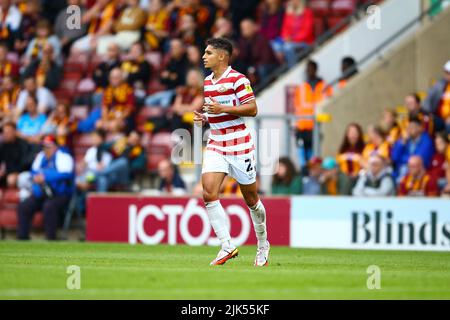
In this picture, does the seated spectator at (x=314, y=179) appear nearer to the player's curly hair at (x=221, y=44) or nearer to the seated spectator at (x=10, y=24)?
the player's curly hair at (x=221, y=44)

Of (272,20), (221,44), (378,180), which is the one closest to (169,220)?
(378,180)

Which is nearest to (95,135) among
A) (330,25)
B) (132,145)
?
(132,145)

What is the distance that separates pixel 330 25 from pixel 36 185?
711cm

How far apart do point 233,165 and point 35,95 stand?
39.7ft

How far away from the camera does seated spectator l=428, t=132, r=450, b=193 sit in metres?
19.6

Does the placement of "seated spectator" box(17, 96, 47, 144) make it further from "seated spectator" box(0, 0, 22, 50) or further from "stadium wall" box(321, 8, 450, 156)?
"stadium wall" box(321, 8, 450, 156)

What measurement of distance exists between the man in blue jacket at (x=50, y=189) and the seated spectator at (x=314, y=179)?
4.33 m

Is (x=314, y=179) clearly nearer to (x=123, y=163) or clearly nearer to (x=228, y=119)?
(x=123, y=163)

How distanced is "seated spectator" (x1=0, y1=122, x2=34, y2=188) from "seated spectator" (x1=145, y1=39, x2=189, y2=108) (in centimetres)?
292

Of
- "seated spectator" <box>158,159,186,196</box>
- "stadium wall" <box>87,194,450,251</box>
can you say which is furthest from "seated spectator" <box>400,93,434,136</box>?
"seated spectator" <box>158,159,186,196</box>

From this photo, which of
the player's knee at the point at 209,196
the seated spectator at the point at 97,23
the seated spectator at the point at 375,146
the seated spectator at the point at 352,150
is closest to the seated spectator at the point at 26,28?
the seated spectator at the point at 97,23

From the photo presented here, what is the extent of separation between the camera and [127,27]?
85.9 feet

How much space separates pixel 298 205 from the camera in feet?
65.2
